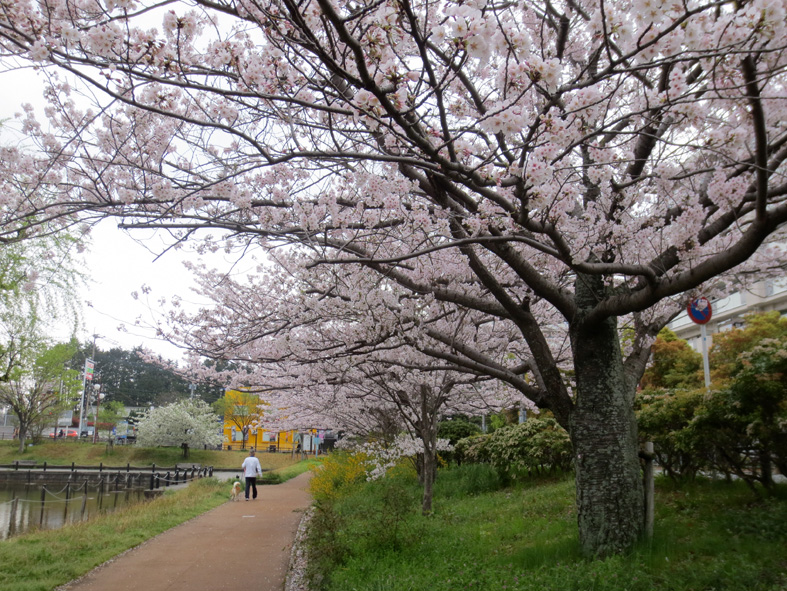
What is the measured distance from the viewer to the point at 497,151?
13.0ft

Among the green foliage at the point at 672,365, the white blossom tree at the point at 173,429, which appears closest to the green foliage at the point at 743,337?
the green foliage at the point at 672,365

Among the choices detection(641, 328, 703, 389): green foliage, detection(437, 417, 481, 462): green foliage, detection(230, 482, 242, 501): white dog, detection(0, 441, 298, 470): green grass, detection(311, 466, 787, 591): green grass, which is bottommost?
detection(0, 441, 298, 470): green grass

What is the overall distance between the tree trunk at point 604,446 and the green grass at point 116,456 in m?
30.4

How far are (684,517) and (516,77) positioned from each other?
16.5 feet

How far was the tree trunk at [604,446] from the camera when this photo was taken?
4.81 metres

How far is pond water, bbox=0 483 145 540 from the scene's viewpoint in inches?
515

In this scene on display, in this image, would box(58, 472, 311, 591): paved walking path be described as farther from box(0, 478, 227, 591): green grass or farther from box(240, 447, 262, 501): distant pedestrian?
box(240, 447, 262, 501): distant pedestrian

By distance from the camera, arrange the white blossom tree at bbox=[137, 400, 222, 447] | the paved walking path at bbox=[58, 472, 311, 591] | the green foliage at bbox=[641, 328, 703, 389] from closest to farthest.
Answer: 1. the paved walking path at bbox=[58, 472, 311, 591]
2. the green foliage at bbox=[641, 328, 703, 389]
3. the white blossom tree at bbox=[137, 400, 222, 447]

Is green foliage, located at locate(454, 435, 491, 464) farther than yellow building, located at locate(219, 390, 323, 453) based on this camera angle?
No

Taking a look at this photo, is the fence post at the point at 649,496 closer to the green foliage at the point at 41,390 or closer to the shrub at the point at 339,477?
the shrub at the point at 339,477

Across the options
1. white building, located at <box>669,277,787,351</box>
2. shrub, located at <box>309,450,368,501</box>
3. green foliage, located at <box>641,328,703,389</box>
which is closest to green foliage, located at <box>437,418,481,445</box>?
shrub, located at <box>309,450,368,501</box>

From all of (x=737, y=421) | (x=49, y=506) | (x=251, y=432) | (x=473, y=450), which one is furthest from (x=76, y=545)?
(x=251, y=432)

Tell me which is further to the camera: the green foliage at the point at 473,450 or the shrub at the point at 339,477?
the green foliage at the point at 473,450

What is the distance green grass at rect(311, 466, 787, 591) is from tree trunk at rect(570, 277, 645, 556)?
0.23 meters
